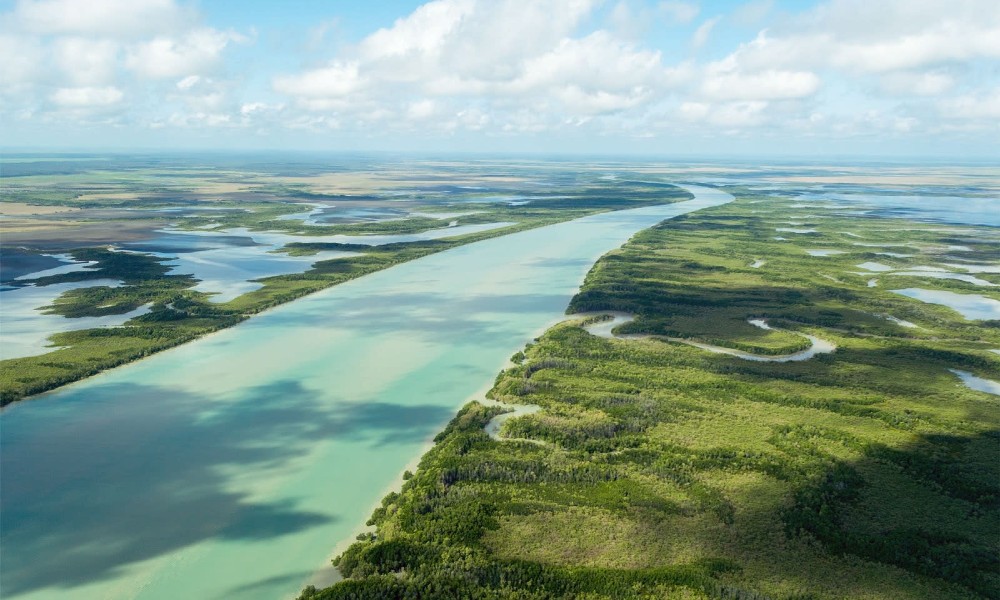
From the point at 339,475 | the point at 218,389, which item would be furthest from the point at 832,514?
the point at 218,389

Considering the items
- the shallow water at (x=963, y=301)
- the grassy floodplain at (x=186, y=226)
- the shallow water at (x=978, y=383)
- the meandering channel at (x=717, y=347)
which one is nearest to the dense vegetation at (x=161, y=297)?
the grassy floodplain at (x=186, y=226)

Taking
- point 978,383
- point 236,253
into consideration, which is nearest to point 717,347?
point 978,383

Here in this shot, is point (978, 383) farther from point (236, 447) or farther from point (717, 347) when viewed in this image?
point (236, 447)

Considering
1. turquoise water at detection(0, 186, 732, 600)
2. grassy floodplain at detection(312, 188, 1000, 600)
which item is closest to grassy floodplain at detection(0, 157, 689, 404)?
turquoise water at detection(0, 186, 732, 600)

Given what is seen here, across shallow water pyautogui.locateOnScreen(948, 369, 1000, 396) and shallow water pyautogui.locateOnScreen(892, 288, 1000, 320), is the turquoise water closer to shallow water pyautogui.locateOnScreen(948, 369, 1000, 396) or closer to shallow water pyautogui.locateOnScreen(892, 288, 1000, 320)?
shallow water pyautogui.locateOnScreen(948, 369, 1000, 396)

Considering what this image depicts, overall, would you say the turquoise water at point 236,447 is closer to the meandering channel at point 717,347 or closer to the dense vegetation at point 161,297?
the dense vegetation at point 161,297
